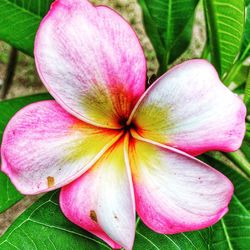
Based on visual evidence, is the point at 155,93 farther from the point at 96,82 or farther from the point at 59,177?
the point at 59,177

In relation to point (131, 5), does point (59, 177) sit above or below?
above

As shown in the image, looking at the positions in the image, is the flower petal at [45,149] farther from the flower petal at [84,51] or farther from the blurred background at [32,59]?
the blurred background at [32,59]

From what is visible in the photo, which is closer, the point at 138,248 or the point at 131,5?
the point at 138,248

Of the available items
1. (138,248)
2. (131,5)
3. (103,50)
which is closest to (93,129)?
(103,50)

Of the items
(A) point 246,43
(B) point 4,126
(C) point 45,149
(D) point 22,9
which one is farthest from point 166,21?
(C) point 45,149

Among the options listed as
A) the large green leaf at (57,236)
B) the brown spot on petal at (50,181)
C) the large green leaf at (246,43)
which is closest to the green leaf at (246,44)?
the large green leaf at (246,43)

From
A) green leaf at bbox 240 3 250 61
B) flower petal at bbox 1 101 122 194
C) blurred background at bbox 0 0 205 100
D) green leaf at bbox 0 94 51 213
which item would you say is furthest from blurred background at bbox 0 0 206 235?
flower petal at bbox 1 101 122 194

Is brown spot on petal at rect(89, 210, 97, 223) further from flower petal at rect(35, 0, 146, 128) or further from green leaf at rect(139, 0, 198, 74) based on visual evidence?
green leaf at rect(139, 0, 198, 74)
